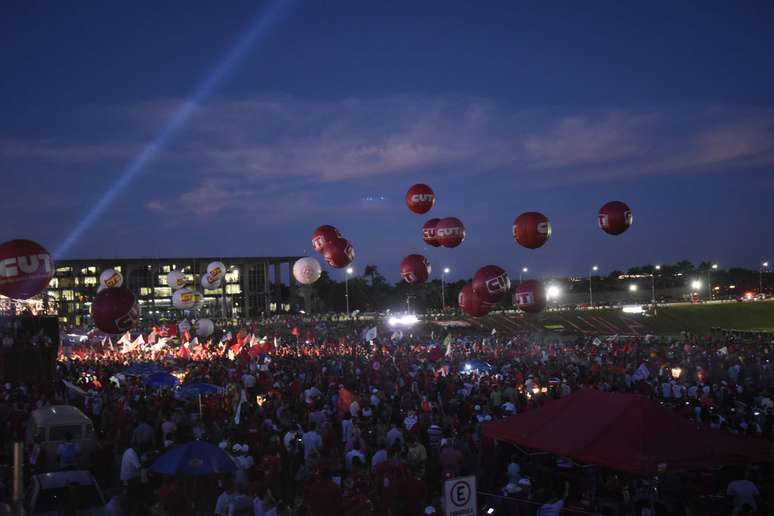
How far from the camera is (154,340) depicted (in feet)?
121

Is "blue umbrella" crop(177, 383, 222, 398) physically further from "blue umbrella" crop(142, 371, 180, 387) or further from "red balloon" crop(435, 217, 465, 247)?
"red balloon" crop(435, 217, 465, 247)

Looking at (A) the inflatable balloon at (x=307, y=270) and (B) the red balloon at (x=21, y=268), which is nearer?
(B) the red balloon at (x=21, y=268)

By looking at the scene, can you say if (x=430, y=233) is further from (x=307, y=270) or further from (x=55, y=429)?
(x=55, y=429)

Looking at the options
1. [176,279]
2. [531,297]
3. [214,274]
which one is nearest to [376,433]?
[531,297]

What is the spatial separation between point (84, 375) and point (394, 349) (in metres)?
14.3

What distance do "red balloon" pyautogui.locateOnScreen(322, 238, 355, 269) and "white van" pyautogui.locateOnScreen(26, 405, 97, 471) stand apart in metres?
7.73

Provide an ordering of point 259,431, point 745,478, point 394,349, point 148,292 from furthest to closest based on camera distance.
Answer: point 148,292 → point 394,349 → point 259,431 → point 745,478

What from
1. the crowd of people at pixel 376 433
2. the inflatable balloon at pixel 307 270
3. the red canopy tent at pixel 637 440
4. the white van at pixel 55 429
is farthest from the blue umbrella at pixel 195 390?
the red canopy tent at pixel 637 440

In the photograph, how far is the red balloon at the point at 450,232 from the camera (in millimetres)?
19625

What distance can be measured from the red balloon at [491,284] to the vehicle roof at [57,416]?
9227mm

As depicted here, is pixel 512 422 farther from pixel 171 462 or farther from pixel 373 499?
pixel 171 462

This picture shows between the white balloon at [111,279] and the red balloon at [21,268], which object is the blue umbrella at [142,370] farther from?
the red balloon at [21,268]

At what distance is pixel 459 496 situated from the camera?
20.0 ft

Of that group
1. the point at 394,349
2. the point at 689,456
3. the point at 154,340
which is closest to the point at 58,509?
the point at 689,456
